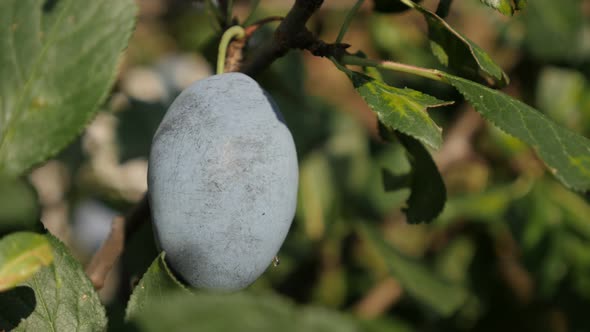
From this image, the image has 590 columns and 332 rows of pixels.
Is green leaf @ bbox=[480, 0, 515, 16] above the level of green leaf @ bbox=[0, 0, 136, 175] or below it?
above

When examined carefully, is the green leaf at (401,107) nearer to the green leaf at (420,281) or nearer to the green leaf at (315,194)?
the green leaf at (420,281)

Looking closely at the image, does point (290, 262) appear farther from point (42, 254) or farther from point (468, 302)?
point (42, 254)

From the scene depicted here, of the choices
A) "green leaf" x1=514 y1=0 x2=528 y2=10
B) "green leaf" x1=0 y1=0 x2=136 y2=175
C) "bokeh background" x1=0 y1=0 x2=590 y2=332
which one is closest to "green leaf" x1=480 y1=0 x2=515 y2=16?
"green leaf" x1=514 y1=0 x2=528 y2=10

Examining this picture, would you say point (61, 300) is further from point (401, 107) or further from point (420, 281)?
point (420, 281)

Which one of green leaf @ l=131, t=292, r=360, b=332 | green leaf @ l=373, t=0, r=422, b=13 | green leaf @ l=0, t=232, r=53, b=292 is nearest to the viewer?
green leaf @ l=131, t=292, r=360, b=332

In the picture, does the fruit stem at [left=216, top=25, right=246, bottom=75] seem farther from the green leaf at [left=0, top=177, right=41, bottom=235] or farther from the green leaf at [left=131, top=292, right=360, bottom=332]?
the green leaf at [left=131, top=292, right=360, bottom=332]

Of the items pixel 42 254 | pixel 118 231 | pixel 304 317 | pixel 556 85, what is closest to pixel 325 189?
pixel 556 85
